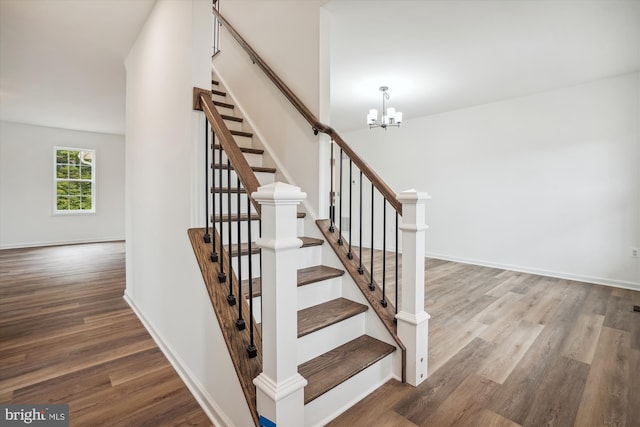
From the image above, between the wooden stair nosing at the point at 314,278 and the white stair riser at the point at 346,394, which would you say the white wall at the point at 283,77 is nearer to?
the wooden stair nosing at the point at 314,278

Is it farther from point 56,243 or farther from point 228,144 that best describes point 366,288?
point 56,243

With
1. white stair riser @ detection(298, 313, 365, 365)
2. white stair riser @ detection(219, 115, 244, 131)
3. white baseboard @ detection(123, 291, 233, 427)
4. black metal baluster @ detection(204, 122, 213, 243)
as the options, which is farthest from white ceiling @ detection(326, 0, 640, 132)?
white baseboard @ detection(123, 291, 233, 427)

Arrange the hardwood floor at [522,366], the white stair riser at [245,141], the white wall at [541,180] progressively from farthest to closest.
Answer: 1. the white wall at [541,180]
2. the white stair riser at [245,141]
3. the hardwood floor at [522,366]

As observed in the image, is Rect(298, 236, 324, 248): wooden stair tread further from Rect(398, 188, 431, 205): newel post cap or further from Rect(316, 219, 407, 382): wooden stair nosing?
Rect(398, 188, 431, 205): newel post cap

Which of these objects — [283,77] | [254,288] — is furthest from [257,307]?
[283,77]

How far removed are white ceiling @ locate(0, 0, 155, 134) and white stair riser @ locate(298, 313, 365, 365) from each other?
2676 millimetres

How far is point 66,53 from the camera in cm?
314

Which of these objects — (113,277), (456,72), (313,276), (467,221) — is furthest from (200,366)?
(467,221)

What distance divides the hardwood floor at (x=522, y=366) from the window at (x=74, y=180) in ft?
25.4

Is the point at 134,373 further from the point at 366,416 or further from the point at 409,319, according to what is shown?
the point at 409,319

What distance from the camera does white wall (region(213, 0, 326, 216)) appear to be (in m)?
2.55

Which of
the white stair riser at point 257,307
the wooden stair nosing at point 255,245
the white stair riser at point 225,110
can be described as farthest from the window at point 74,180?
the white stair riser at point 257,307

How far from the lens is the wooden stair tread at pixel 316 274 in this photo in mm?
1936

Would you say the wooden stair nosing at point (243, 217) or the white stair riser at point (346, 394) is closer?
the white stair riser at point (346, 394)
